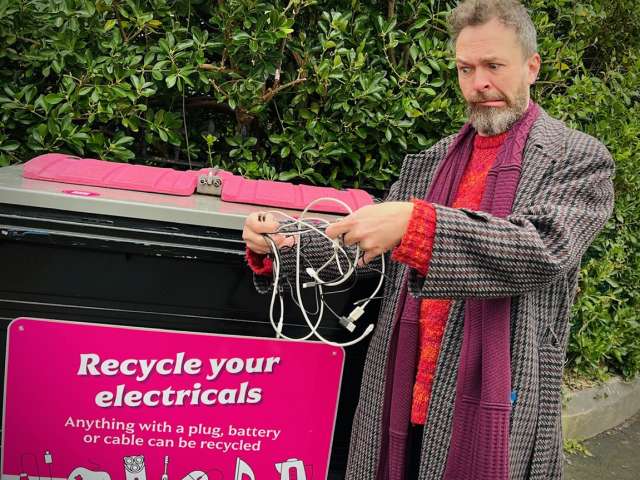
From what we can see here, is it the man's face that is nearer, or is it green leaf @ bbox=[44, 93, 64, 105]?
the man's face

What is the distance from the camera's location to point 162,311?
1.71 metres

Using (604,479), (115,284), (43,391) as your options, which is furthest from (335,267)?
(604,479)

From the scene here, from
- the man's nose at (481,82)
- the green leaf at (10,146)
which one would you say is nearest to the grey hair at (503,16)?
the man's nose at (481,82)

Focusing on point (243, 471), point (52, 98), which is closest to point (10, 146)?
point (52, 98)

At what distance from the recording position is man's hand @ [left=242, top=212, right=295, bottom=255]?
5.06ft

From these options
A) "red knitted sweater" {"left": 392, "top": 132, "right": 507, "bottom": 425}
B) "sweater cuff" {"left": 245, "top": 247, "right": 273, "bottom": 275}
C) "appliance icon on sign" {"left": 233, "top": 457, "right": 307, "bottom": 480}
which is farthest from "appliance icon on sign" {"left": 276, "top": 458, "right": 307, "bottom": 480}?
"sweater cuff" {"left": 245, "top": 247, "right": 273, "bottom": 275}

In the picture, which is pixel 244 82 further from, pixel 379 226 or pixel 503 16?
pixel 379 226

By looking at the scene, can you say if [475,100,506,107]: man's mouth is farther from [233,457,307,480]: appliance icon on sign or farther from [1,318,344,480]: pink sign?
[233,457,307,480]: appliance icon on sign

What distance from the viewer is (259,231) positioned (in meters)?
1.54

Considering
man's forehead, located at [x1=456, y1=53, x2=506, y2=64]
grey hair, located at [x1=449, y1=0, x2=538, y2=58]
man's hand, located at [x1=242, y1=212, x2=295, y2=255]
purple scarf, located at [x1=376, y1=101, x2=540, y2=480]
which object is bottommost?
purple scarf, located at [x1=376, y1=101, x2=540, y2=480]

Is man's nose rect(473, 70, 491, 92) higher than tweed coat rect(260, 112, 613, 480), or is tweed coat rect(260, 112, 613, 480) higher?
man's nose rect(473, 70, 491, 92)

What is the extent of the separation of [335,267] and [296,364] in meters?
0.34

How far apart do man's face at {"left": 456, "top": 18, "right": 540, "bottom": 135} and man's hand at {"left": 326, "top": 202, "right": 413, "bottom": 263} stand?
502mm

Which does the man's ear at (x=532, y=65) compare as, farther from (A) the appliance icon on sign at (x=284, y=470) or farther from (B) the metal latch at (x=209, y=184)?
(A) the appliance icon on sign at (x=284, y=470)
